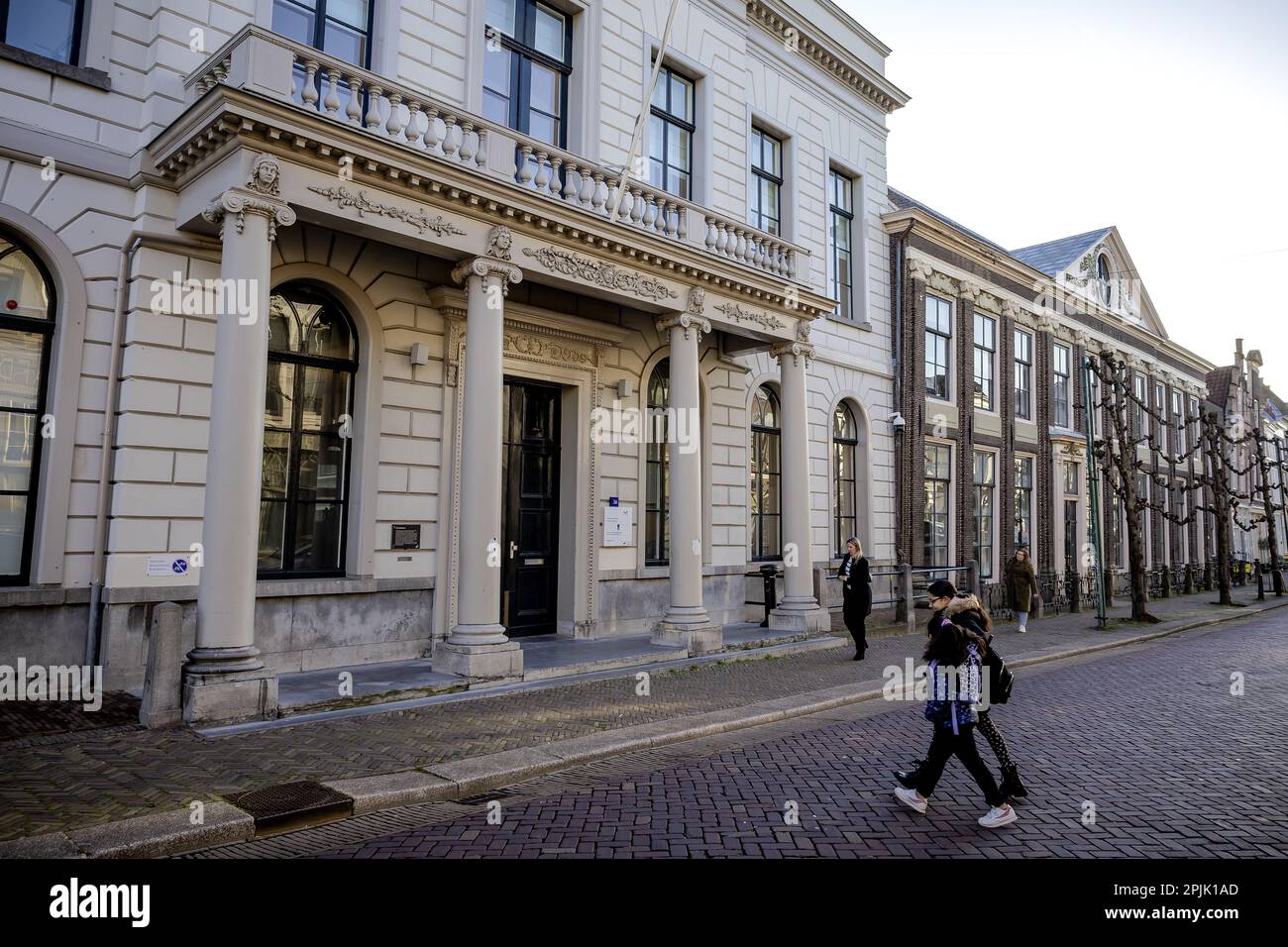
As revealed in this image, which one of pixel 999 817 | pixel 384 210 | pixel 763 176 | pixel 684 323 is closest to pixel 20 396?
pixel 384 210

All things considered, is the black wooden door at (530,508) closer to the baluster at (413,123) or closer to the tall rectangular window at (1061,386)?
Answer: the baluster at (413,123)

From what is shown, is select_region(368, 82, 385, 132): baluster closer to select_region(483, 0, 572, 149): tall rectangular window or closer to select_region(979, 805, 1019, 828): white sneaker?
select_region(483, 0, 572, 149): tall rectangular window

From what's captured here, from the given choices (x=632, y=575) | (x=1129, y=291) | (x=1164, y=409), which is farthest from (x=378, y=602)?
(x=1164, y=409)

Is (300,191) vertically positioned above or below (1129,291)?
below

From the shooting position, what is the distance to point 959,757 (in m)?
5.69

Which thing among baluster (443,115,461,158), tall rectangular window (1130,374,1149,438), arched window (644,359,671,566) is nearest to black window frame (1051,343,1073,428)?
tall rectangular window (1130,374,1149,438)

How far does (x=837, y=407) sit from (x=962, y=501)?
18.7ft

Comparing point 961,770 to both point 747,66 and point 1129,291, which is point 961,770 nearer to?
point 747,66

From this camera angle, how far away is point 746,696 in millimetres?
9961

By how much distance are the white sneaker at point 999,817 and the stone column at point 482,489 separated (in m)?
5.86

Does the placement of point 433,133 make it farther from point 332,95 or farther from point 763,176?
point 763,176

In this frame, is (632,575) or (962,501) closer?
(632,575)

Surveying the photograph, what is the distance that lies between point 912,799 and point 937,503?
17229mm

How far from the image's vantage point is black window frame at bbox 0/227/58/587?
8.63 meters
